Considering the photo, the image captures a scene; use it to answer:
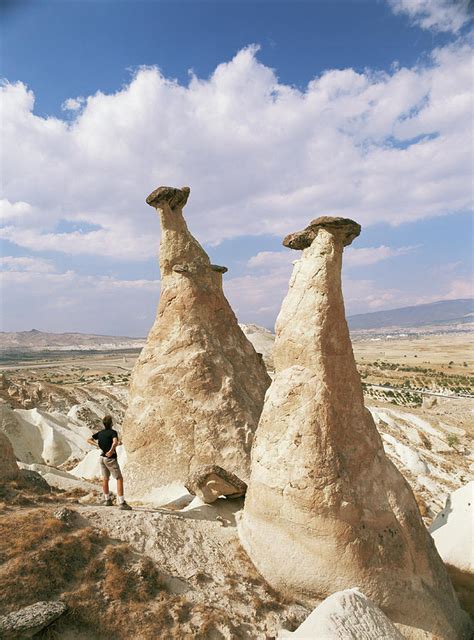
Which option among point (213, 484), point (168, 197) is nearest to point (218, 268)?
point (168, 197)

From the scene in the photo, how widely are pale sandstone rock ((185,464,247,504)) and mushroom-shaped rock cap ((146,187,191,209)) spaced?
7.54 m

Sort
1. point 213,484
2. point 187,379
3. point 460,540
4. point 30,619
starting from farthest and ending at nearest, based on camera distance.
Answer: point 187,379 → point 213,484 → point 460,540 → point 30,619

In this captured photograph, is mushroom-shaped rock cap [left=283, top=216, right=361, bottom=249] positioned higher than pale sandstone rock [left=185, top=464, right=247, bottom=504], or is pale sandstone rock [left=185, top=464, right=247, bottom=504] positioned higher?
mushroom-shaped rock cap [left=283, top=216, right=361, bottom=249]

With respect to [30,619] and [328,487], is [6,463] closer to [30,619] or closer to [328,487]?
[30,619]

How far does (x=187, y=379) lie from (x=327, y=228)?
5.66 m

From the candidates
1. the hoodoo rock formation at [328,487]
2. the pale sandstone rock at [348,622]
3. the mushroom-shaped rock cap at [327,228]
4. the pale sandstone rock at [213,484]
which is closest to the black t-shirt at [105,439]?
the pale sandstone rock at [213,484]

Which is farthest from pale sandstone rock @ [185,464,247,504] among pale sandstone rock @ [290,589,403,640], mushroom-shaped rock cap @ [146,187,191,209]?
mushroom-shaped rock cap @ [146,187,191,209]

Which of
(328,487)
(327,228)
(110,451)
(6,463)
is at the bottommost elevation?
(328,487)

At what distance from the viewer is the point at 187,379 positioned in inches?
436

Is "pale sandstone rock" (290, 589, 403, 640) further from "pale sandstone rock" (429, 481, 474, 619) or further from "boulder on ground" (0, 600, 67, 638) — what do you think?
"boulder on ground" (0, 600, 67, 638)

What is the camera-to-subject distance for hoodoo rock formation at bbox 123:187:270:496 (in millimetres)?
10539

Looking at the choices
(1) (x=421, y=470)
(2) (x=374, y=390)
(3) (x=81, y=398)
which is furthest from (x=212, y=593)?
(2) (x=374, y=390)

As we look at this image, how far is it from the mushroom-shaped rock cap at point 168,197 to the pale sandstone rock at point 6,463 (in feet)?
23.9

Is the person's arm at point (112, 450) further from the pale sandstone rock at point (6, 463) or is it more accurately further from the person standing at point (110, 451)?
the pale sandstone rock at point (6, 463)
